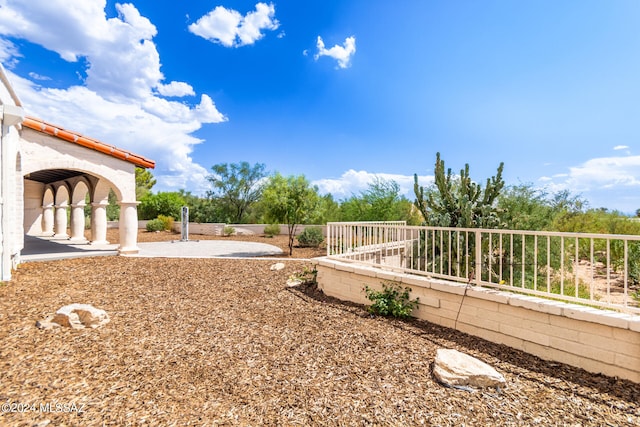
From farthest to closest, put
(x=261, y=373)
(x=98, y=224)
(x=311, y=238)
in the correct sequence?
(x=311, y=238), (x=98, y=224), (x=261, y=373)

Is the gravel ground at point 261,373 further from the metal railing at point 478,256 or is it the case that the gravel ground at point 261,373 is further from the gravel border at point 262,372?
the metal railing at point 478,256

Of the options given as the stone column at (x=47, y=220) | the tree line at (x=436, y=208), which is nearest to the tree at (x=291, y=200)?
the tree line at (x=436, y=208)

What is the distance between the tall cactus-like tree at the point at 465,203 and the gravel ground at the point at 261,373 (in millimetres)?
3848

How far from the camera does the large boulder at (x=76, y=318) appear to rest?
4289mm

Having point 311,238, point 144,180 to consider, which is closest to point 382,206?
point 311,238

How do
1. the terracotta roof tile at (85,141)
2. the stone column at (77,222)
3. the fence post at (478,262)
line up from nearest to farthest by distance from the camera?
the fence post at (478,262), the terracotta roof tile at (85,141), the stone column at (77,222)

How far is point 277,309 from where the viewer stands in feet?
18.1

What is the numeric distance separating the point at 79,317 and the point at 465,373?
16.5 ft

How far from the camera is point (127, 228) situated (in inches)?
374

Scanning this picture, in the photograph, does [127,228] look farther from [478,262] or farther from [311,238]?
[478,262]

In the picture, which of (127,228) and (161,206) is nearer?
(127,228)

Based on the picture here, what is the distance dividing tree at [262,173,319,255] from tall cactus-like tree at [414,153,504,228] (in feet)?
17.9

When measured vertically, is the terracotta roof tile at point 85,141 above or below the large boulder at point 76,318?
above

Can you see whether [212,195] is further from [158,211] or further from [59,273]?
[59,273]
